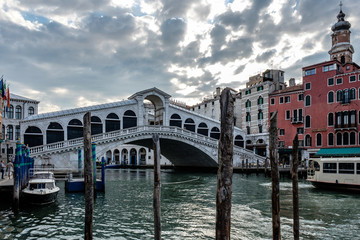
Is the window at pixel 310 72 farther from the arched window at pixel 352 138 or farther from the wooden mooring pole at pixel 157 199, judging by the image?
the wooden mooring pole at pixel 157 199

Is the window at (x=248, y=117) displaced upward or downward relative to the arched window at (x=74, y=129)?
upward

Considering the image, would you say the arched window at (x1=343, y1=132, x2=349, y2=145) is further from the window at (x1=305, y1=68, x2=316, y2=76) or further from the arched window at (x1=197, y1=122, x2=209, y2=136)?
the arched window at (x1=197, y1=122, x2=209, y2=136)

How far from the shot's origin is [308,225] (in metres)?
9.53

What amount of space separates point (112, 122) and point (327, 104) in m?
19.9

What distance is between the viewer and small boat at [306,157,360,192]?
16.2 metres

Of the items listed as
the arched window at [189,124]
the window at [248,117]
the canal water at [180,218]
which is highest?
the window at [248,117]

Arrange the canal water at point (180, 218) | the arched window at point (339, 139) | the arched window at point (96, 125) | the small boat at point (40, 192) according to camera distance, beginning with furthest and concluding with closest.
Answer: the arched window at point (96, 125), the arched window at point (339, 139), the small boat at point (40, 192), the canal water at point (180, 218)

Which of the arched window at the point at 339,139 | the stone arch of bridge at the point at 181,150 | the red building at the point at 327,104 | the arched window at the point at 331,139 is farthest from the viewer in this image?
the arched window at the point at 331,139

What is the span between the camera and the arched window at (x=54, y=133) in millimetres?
24789

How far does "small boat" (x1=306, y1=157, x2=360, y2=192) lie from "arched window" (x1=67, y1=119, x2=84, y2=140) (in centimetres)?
1869

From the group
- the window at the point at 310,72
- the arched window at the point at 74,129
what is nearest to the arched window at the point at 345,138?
the window at the point at 310,72

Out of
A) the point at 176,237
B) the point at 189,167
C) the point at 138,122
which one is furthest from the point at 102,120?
the point at 176,237

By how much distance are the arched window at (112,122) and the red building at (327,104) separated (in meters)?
16.3

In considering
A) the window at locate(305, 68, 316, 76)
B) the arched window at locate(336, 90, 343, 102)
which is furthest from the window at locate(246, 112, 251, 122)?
the arched window at locate(336, 90, 343, 102)
